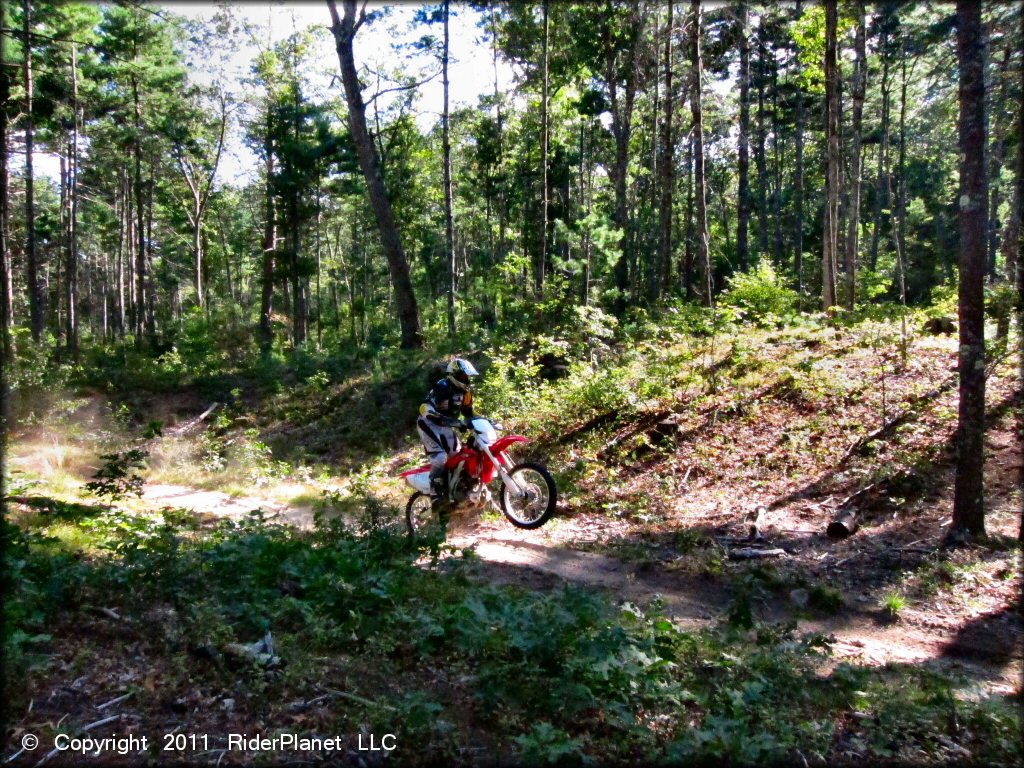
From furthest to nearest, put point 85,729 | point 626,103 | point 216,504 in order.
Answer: point 626,103
point 216,504
point 85,729

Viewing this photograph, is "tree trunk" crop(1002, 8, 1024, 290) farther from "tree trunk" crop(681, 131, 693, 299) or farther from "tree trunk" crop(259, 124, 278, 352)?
"tree trunk" crop(259, 124, 278, 352)

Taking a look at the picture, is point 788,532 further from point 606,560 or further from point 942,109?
point 942,109

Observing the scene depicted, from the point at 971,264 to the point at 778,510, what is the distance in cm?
379

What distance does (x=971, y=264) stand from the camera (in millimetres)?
7246

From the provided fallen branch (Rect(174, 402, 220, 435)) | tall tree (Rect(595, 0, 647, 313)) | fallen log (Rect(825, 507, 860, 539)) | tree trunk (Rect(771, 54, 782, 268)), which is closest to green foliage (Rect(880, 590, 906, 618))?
fallen log (Rect(825, 507, 860, 539))

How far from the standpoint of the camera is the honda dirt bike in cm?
822

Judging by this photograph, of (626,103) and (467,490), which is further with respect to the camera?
(626,103)

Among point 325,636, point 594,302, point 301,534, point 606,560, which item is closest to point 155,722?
point 325,636

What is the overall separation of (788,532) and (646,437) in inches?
134

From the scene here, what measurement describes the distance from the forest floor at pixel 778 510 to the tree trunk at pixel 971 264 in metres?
0.57

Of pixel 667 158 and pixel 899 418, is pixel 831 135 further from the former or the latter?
pixel 899 418

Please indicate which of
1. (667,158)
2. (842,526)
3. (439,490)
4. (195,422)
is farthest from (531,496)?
(195,422)

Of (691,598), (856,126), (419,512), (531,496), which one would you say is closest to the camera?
(691,598)

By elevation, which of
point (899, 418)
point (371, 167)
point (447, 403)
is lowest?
point (899, 418)
